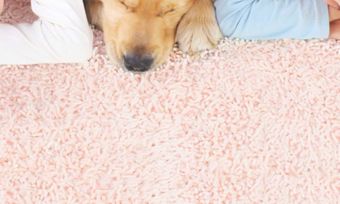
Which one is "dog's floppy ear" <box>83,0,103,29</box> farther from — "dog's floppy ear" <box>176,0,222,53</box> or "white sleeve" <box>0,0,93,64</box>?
"dog's floppy ear" <box>176,0,222,53</box>

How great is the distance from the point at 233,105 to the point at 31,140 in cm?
46

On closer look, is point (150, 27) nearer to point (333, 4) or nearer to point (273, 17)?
point (273, 17)

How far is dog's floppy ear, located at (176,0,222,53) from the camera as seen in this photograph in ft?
4.45

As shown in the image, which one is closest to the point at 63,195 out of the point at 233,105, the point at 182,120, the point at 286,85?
the point at 182,120

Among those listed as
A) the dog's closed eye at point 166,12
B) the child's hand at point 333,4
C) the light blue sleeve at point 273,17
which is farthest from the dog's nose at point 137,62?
the child's hand at point 333,4

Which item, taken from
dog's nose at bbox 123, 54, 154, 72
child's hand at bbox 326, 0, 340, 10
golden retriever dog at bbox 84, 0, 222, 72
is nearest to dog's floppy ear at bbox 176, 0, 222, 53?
golden retriever dog at bbox 84, 0, 222, 72

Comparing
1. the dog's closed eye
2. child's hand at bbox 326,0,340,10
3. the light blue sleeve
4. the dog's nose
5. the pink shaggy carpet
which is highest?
the dog's closed eye

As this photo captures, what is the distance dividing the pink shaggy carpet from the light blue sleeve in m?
0.04

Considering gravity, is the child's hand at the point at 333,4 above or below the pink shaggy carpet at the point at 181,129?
above

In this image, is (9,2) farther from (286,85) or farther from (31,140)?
(286,85)

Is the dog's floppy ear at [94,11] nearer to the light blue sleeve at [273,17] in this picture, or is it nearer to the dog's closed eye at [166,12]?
the dog's closed eye at [166,12]

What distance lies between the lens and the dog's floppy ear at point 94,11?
1.37m

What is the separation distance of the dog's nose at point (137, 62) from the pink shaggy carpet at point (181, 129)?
7 centimetres

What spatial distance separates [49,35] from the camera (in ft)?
4.26
